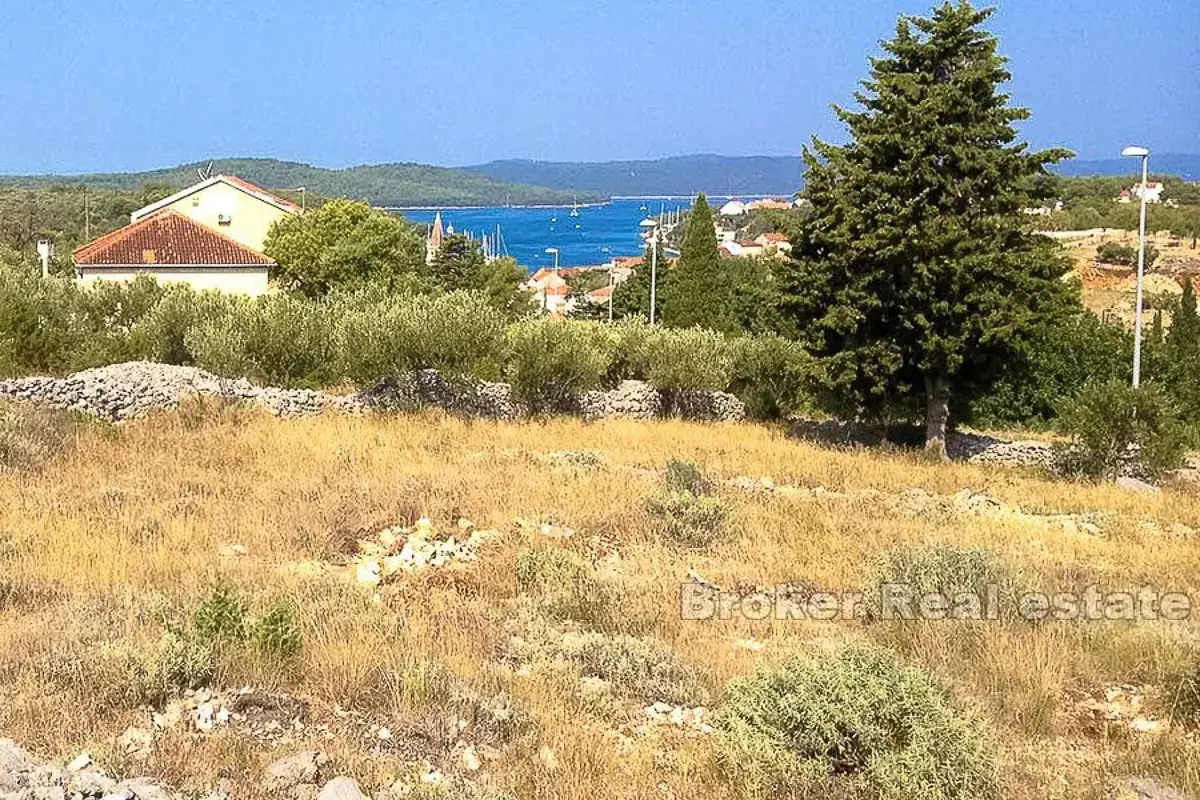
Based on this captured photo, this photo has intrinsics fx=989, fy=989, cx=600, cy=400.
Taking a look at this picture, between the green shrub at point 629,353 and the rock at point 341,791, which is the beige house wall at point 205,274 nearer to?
the green shrub at point 629,353

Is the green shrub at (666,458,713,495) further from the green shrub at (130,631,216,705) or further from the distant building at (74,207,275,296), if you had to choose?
the distant building at (74,207,275,296)

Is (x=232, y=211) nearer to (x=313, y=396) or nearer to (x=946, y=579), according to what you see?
(x=313, y=396)

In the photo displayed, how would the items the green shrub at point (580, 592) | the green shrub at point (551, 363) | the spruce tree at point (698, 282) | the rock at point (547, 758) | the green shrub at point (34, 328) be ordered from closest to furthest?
1. the rock at point (547, 758)
2. the green shrub at point (580, 592)
3. the green shrub at point (34, 328)
4. the green shrub at point (551, 363)
5. the spruce tree at point (698, 282)

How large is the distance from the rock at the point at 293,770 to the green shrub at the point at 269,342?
14.5 m

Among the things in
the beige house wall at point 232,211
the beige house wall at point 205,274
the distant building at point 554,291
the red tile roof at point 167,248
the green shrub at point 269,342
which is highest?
the beige house wall at point 232,211

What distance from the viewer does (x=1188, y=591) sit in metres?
8.51

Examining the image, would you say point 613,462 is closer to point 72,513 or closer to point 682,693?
point 72,513

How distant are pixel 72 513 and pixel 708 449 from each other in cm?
961

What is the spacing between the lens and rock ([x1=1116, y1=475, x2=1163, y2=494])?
1443cm

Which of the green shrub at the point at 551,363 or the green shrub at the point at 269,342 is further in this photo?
the green shrub at the point at 551,363

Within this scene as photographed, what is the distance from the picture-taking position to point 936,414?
58.8ft

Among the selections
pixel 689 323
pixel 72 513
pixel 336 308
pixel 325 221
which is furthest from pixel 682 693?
pixel 325 221

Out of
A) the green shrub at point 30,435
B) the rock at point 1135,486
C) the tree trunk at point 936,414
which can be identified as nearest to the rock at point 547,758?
the green shrub at point 30,435

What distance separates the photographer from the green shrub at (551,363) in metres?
19.4
